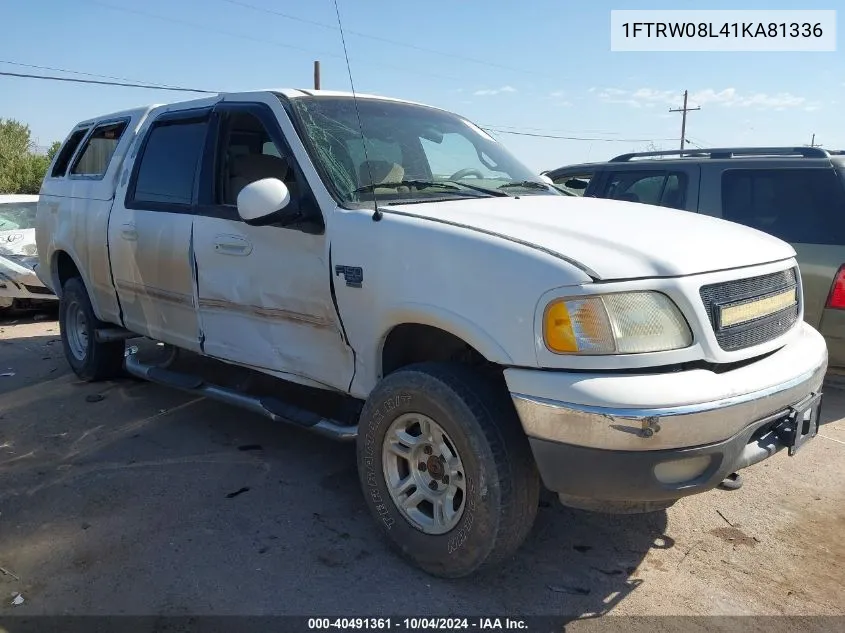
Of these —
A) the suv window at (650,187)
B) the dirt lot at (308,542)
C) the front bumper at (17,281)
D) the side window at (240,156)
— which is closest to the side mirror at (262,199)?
the side window at (240,156)

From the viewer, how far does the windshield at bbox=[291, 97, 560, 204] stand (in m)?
3.52

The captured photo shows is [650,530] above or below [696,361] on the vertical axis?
below

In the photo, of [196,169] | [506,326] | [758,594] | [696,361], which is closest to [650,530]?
[758,594]

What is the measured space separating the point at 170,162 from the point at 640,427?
3.49 m

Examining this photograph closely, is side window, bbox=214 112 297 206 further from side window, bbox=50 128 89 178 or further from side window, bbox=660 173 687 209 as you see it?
side window, bbox=660 173 687 209

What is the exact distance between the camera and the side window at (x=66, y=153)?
19.8ft

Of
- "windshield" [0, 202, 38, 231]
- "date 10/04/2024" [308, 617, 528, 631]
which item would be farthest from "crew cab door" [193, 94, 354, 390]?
"windshield" [0, 202, 38, 231]

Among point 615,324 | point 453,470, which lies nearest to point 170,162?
point 453,470

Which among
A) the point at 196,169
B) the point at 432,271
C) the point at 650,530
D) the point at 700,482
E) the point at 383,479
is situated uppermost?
the point at 196,169

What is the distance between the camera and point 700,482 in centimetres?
254

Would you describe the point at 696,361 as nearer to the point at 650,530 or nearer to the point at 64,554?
the point at 650,530

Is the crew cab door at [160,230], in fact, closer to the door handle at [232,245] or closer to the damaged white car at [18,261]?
the door handle at [232,245]

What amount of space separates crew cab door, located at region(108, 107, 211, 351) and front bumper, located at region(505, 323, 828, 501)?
97.9 inches

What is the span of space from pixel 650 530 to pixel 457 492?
1.12 m
